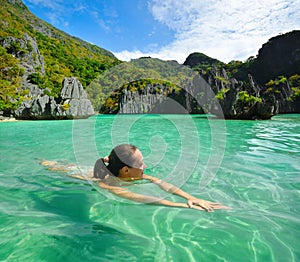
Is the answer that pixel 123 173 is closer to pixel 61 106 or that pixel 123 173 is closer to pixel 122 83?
pixel 61 106

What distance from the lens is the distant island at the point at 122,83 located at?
2998cm

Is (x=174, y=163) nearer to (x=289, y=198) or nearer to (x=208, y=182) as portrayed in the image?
(x=208, y=182)

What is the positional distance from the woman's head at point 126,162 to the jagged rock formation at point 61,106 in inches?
1177

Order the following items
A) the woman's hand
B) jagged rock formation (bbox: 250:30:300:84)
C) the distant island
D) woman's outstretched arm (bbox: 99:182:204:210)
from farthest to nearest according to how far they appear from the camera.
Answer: jagged rock formation (bbox: 250:30:300:84) → the distant island → woman's outstretched arm (bbox: 99:182:204:210) → the woman's hand

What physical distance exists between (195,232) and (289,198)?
162cm

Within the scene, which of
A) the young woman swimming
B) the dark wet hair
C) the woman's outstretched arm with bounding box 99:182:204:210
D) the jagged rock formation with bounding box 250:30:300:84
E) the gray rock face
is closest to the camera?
the woman's outstretched arm with bounding box 99:182:204:210

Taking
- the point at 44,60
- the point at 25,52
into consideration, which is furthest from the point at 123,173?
the point at 44,60

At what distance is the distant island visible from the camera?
29984mm

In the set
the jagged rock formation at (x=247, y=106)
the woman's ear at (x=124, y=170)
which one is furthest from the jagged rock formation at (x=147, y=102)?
the woman's ear at (x=124, y=170)

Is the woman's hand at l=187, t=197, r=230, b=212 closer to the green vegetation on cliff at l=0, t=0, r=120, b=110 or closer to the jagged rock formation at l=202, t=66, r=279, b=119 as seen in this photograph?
the jagged rock formation at l=202, t=66, r=279, b=119

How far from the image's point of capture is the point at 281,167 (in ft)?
14.5

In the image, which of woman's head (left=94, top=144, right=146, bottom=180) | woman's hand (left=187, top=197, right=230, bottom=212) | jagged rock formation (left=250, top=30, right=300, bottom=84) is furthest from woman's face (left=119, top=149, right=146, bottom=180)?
jagged rock formation (left=250, top=30, right=300, bottom=84)

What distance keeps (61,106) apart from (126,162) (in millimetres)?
30308

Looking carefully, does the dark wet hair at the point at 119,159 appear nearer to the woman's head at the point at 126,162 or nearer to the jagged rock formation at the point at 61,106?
the woman's head at the point at 126,162
